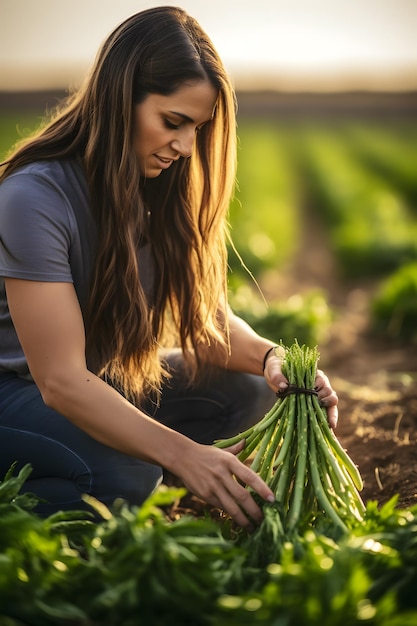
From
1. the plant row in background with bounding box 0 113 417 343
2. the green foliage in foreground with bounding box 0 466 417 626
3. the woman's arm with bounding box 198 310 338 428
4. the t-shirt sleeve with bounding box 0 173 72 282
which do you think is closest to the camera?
the green foliage in foreground with bounding box 0 466 417 626

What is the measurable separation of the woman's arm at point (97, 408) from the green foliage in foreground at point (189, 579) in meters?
0.22

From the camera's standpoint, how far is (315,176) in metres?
19.0

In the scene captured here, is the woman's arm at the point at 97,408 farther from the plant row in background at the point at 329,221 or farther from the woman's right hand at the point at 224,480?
the plant row in background at the point at 329,221

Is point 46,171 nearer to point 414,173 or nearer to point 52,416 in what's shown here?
point 52,416

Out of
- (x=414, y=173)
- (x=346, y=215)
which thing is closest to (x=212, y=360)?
(x=346, y=215)

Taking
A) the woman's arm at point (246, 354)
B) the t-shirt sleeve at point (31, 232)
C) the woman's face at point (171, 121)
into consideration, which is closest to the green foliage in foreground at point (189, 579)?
the t-shirt sleeve at point (31, 232)

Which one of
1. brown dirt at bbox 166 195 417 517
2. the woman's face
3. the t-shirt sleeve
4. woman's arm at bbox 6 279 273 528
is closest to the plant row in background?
brown dirt at bbox 166 195 417 517

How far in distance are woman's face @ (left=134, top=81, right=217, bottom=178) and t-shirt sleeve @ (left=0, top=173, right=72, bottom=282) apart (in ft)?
1.10

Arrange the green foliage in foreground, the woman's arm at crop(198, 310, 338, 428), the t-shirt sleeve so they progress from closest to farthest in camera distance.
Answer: the green foliage in foreground → the t-shirt sleeve → the woman's arm at crop(198, 310, 338, 428)

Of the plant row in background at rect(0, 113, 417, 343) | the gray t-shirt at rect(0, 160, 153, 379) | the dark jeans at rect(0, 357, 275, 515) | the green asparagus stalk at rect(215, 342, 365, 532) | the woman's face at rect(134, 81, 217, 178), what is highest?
the woman's face at rect(134, 81, 217, 178)

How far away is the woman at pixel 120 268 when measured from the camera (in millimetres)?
2033

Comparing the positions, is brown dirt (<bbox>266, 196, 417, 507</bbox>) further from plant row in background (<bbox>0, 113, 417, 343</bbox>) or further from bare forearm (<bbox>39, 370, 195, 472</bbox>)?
bare forearm (<bbox>39, 370, 195, 472</bbox>)

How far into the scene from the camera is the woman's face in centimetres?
219

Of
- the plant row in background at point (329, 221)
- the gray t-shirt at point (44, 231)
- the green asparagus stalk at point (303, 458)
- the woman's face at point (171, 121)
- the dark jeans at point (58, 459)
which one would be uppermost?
the woman's face at point (171, 121)
